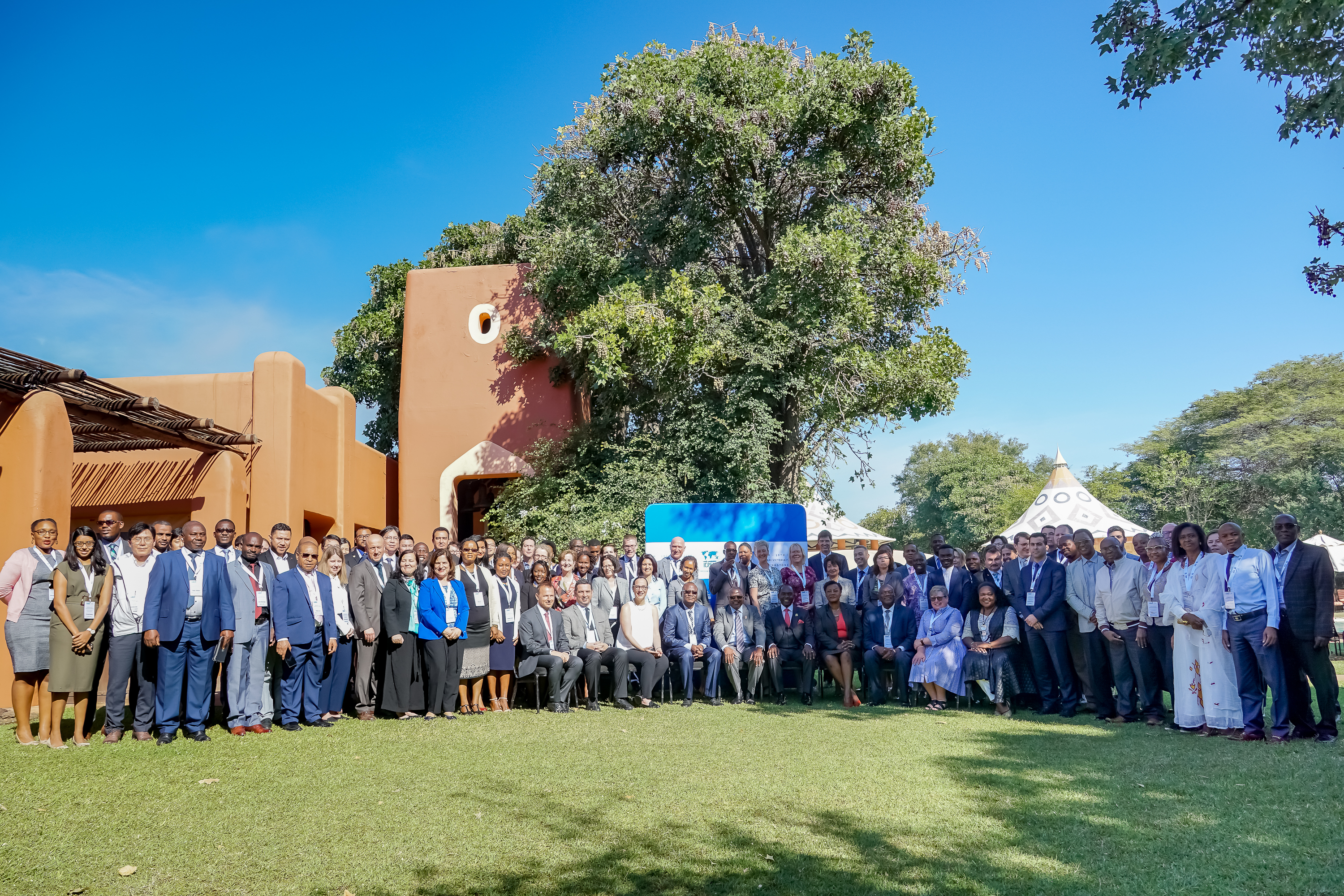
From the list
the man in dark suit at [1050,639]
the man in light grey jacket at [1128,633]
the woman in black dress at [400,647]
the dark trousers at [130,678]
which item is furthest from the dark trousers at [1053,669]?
the dark trousers at [130,678]

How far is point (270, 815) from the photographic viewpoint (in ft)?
16.2

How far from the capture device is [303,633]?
8055 mm

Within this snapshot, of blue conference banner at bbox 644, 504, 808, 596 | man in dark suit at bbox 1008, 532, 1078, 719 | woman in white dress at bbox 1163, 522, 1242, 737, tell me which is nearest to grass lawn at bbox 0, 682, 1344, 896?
woman in white dress at bbox 1163, 522, 1242, 737

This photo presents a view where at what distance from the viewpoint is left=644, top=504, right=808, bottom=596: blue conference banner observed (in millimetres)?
12250

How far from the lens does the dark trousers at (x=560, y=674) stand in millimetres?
9297

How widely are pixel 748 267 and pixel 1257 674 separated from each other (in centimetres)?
1306

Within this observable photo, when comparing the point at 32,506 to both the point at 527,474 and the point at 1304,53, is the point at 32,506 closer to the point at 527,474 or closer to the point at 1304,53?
the point at 527,474

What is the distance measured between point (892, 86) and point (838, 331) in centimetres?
453

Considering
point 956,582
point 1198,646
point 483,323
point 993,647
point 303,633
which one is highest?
point 483,323

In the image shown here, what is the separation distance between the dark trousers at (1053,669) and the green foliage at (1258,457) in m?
23.4

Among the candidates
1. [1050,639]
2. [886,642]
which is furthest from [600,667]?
[1050,639]

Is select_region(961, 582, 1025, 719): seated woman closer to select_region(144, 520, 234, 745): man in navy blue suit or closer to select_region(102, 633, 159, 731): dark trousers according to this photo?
select_region(144, 520, 234, 745): man in navy blue suit

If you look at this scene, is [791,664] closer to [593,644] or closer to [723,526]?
[593,644]

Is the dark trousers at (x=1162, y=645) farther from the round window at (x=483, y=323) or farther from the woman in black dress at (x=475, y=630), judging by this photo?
the round window at (x=483, y=323)
